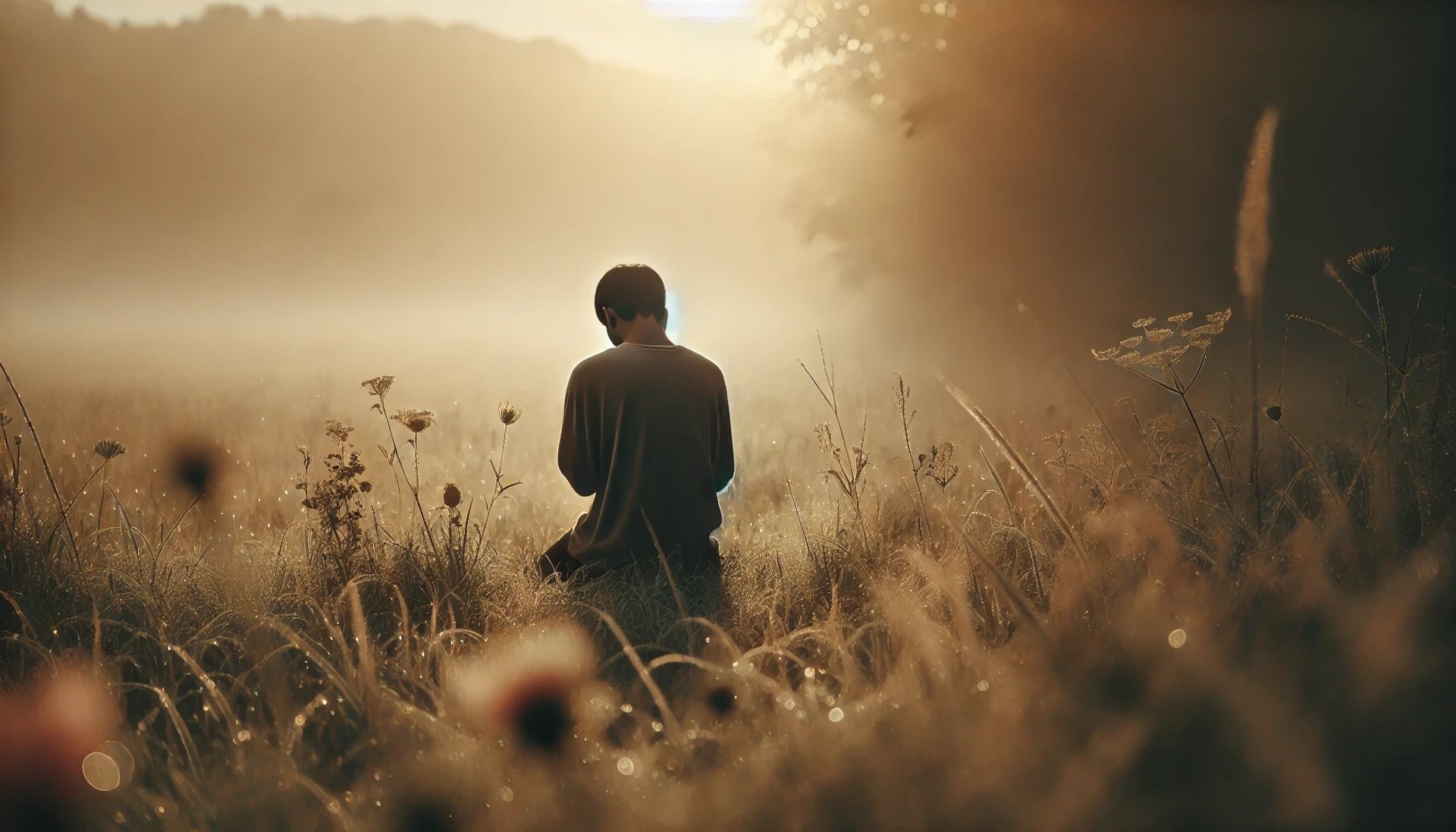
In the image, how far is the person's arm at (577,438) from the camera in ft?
12.9

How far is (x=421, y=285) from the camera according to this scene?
5575 centimetres

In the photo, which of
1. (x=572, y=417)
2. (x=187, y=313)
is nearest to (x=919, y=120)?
(x=572, y=417)

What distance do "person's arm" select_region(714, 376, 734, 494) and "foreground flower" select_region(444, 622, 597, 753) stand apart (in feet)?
4.12

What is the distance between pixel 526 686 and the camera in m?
2.44

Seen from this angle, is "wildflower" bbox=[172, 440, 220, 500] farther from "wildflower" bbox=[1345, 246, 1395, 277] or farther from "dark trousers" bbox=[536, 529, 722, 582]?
"wildflower" bbox=[1345, 246, 1395, 277]

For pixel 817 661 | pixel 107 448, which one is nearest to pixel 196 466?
pixel 107 448

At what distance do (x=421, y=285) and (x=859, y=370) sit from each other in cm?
5054

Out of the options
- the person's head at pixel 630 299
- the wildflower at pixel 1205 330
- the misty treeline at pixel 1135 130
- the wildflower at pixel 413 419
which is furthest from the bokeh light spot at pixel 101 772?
the misty treeline at pixel 1135 130

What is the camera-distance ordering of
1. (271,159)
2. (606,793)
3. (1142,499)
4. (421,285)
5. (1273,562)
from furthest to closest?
(271,159) → (421,285) → (1142,499) → (1273,562) → (606,793)

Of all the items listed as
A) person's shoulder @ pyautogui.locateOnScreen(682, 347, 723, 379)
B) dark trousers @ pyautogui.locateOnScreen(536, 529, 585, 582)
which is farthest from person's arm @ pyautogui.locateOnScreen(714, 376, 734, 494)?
dark trousers @ pyautogui.locateOnScreen(536, 529, 585, 582)

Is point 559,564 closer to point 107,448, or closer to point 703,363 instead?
point 703,363

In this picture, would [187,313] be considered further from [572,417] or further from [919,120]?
[572,417]

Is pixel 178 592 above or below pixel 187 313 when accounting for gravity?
below

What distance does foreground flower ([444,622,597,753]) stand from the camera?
215 centimetres
